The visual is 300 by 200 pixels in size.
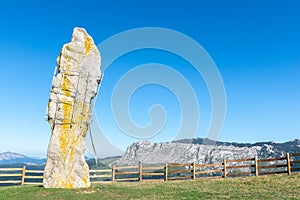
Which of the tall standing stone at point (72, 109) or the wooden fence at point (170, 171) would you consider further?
the wooden fence at point (170, 171)

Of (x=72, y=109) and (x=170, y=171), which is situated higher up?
(x=72, y=109)

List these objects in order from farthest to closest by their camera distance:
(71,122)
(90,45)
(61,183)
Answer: (90,45)
(71,122)
(61,183)

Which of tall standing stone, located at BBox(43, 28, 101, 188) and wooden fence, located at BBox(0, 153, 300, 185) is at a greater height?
tall standing stone, located at BBox(43, 28, 101, 188)

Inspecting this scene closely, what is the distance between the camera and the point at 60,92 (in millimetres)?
14914

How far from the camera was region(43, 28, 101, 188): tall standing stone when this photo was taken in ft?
45.9

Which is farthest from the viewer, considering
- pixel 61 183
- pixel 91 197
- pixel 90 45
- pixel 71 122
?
pixel 90 45

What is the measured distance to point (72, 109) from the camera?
49.0 feet

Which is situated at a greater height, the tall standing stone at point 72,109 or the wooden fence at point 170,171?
the tall standing stone at point 72,109

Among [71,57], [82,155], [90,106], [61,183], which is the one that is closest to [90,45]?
[71,57]

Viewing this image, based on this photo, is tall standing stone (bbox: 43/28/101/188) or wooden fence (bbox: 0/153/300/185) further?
wooden fence (bbox: 0/153/300/185)

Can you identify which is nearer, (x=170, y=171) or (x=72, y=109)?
(x=72, y=109)

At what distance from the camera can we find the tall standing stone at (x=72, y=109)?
1398 centimetres

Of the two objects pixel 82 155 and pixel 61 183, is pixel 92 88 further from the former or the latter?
pixel 61 183

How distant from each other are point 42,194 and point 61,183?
1.39 metres
